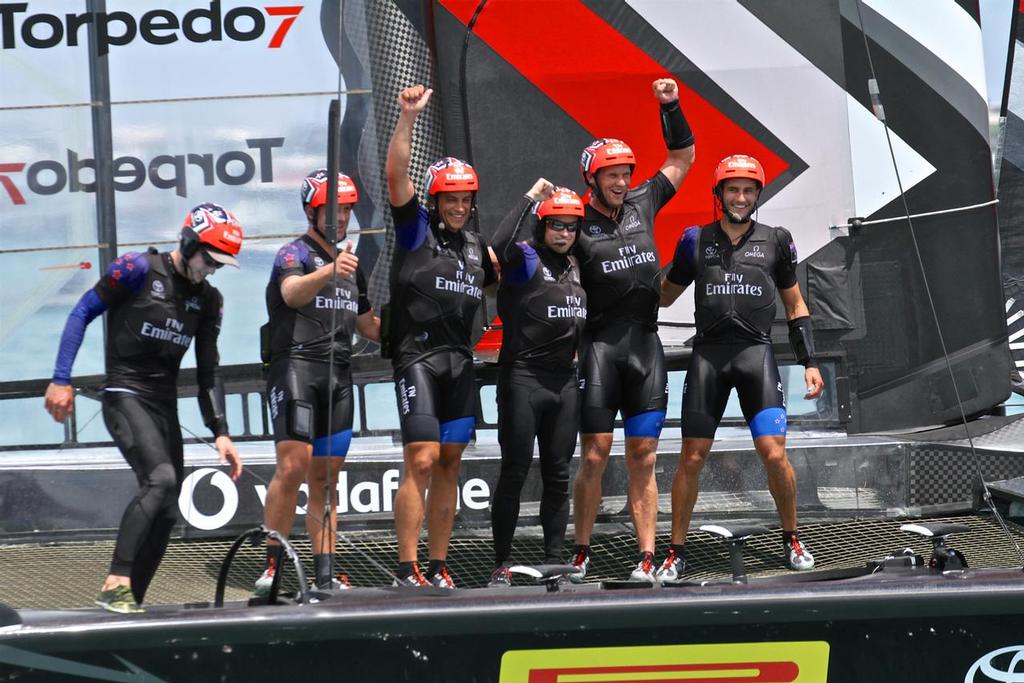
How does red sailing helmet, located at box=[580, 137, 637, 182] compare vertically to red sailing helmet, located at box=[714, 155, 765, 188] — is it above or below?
above

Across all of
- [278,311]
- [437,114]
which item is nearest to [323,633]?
[278,311]

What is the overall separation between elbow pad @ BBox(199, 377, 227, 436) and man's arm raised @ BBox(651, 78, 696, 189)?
1.88 m

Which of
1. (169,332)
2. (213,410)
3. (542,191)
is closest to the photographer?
(169,332)

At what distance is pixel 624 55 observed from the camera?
6215mm

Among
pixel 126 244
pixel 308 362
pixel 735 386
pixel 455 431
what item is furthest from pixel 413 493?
pixel 126 244

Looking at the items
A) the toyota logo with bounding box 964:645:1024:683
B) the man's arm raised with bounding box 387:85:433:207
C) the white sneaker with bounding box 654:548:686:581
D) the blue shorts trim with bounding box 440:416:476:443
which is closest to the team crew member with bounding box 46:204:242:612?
the man's arm raised with bounding box 387:85:433:207

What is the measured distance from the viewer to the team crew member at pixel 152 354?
430 centimetres

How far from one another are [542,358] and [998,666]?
6.67ft

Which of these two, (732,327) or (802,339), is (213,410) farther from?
(802,339)

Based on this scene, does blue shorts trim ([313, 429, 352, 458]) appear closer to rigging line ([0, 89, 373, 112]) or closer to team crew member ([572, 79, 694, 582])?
team crew member ([572, 79, 694, 582])

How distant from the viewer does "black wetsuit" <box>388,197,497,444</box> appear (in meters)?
4.84

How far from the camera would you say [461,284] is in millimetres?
4883

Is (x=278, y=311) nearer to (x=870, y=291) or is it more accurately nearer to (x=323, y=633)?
(x=323, y=633)

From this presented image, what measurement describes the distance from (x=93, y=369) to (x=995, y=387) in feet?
12.6
